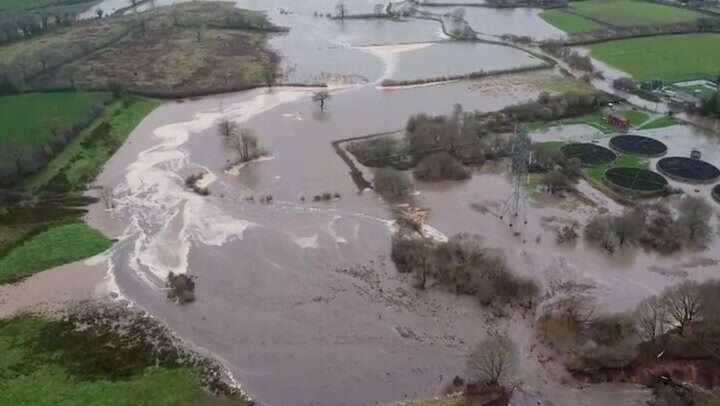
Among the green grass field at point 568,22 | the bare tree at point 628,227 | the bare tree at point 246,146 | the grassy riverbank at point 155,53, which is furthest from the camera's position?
the green grass field at point 568,22

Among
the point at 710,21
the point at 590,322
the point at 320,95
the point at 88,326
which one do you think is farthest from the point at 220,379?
the point at 710,21

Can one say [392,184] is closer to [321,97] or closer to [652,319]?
[321,97]

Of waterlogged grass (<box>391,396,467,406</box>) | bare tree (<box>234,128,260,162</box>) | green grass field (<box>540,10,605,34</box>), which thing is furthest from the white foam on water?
green grass field (<box>540,10,605,34</box>)

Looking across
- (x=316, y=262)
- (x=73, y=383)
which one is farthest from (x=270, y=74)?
(x=73, y=383)

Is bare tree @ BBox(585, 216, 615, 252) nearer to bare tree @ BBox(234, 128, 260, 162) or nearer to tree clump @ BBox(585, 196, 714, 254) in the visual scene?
tree clump @ BBox(585, 196, 714, 254)

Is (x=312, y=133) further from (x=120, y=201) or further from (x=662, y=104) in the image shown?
(x=662, y=104)

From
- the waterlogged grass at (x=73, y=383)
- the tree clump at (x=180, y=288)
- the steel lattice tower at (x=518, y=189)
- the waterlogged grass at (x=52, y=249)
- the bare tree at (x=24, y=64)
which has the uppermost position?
the bare tree at (x=24, y=64)

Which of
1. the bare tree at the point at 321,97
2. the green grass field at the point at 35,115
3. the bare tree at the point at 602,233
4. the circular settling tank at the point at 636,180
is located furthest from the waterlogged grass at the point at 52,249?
the circular settling tank at the point at 636,180

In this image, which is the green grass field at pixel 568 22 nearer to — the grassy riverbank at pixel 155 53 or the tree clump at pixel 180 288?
the grassy riverbank at pixel 155 53
